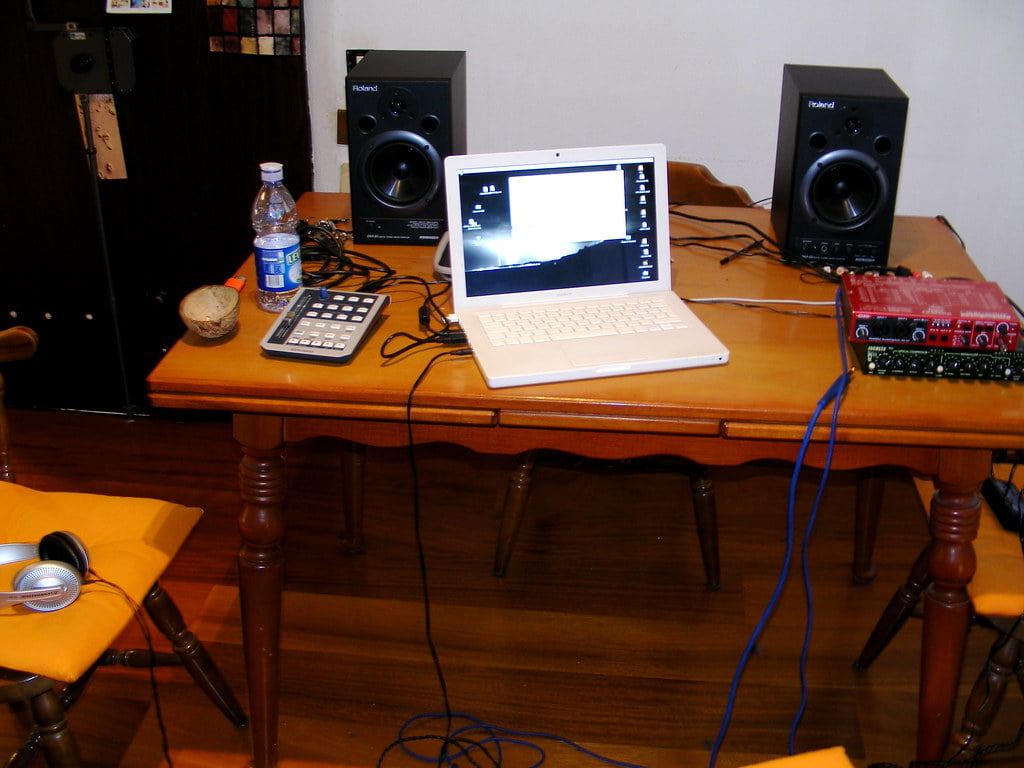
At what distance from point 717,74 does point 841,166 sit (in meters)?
0.78

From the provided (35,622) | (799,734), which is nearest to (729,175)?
(799,734)

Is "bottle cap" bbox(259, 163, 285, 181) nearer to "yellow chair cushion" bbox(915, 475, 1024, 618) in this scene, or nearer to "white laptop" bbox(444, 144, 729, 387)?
"white laptop" bbox(444, 144, 729, 387)

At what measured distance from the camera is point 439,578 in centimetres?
226

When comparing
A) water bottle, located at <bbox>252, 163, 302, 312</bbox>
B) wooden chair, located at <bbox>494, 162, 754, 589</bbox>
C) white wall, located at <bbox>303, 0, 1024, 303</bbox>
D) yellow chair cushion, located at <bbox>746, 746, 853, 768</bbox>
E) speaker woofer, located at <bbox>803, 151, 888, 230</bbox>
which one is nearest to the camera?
yellow chair cushion, located at <bbox>746, 746, 853, 768</bbox>

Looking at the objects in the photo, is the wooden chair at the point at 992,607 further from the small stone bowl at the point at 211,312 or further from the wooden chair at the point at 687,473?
the small stone bowl at the point at 211,312

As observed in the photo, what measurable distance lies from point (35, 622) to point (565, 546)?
126 cm

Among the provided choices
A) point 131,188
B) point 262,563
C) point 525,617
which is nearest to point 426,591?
point 525,617

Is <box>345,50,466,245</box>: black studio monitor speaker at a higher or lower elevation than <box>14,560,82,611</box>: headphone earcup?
higher

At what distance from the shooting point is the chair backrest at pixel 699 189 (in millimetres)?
2262

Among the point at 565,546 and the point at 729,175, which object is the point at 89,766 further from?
the point at 729,175

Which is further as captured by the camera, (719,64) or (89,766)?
(719,64)

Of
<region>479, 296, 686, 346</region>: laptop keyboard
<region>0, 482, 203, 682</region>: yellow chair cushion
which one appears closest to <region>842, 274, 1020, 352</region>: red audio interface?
<region>479, 296, 686, 346</region>: laptop keyboard

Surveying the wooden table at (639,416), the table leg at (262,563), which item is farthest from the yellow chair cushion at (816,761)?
the table leg at (262,563)

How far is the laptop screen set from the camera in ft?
5.28
